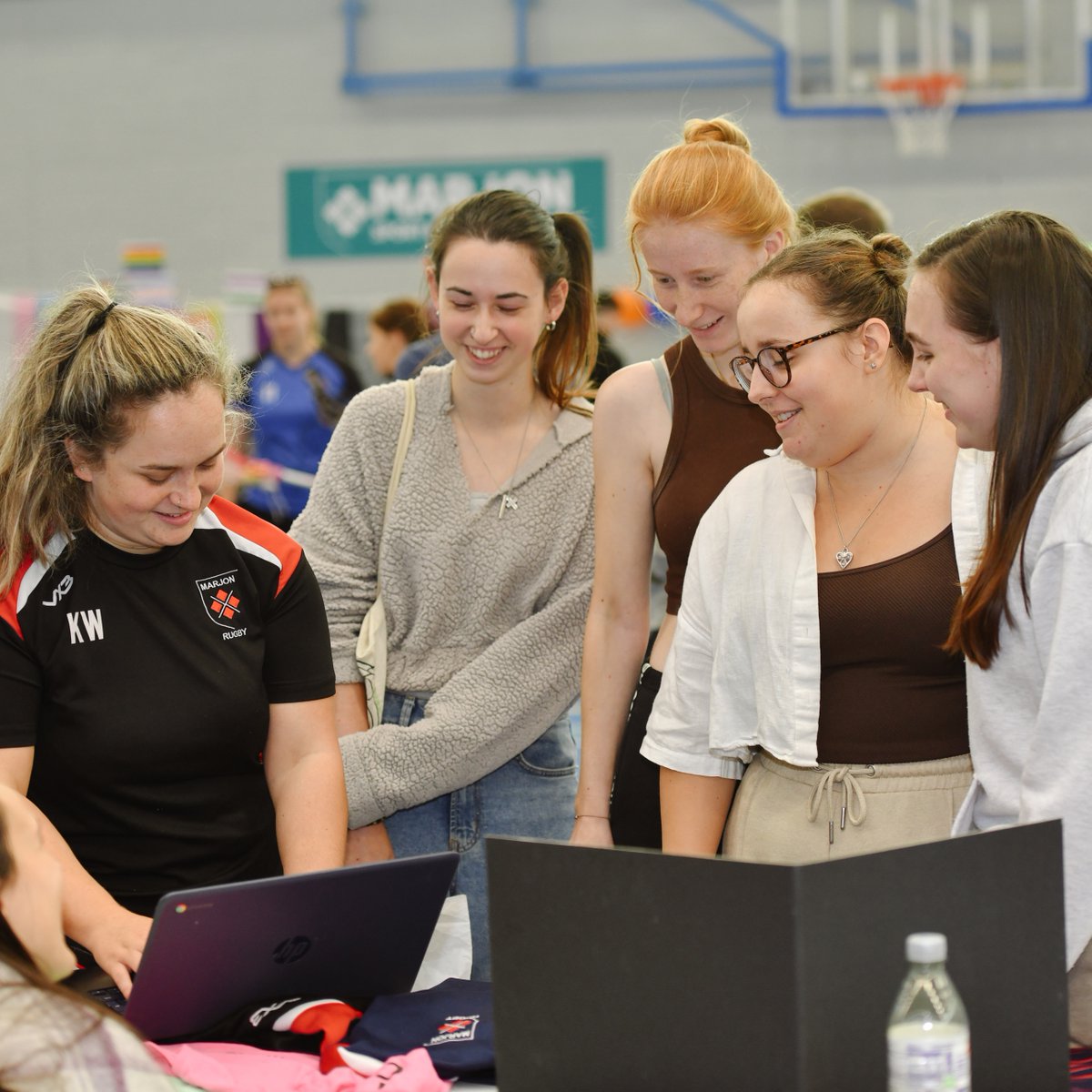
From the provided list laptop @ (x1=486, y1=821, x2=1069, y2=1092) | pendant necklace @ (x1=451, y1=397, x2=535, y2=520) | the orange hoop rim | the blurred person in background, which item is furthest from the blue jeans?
the orange hoop rim

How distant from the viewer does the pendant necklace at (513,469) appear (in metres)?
2.24

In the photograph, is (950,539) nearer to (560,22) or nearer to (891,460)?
(891,460)

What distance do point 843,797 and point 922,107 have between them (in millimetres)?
7848

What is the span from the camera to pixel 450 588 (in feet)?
7.27

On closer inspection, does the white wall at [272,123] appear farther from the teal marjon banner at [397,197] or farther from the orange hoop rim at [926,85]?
the orange hoop rim at [926,85]

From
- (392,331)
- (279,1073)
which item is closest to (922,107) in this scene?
(392,331)

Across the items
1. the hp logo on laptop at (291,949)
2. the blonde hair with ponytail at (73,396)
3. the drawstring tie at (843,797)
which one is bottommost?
the hp logo on laptop at (291,949)

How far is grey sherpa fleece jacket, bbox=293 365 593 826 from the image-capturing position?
214 centimetres

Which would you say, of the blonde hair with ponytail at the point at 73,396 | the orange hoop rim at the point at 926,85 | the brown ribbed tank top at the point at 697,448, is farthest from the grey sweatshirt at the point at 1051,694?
the orange hoop rim at the point at 926,85

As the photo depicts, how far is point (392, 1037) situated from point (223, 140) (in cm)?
869

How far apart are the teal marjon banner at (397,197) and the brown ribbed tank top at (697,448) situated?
7.19m

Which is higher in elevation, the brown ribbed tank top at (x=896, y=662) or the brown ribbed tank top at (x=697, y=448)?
the brown ribbed tank top at (x=697, y=448)

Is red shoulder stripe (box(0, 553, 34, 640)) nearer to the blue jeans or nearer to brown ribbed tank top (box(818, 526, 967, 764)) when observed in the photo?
the blue jeans

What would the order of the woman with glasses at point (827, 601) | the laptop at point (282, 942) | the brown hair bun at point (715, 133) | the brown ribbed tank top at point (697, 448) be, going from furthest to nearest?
the brown hair bun at point (715, 133)
the brown ribbed tank top at point (697, 448)
the woman with glasses at point (827, 601)
the laptop at point (282, 942)
